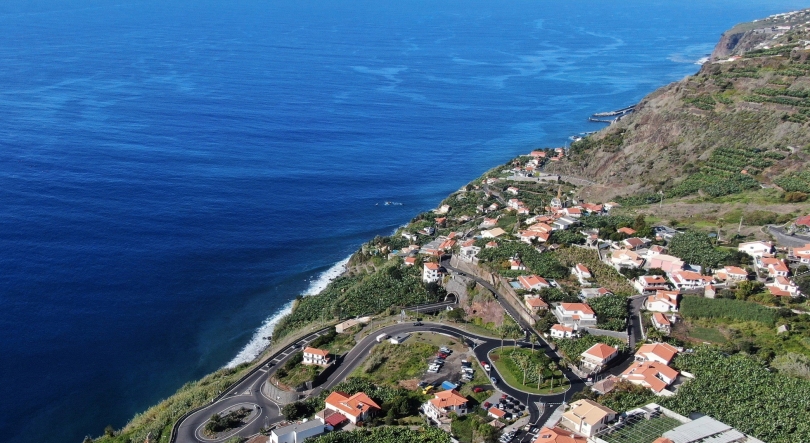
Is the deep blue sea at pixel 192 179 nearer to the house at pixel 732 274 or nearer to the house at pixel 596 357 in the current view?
the house at pixel 596 357

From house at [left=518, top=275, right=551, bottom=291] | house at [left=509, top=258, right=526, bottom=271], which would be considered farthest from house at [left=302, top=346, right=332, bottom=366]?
house at [left=509, top=258, right=526, bottom=271]

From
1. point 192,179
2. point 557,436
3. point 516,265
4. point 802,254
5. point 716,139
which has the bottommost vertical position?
point 192,179

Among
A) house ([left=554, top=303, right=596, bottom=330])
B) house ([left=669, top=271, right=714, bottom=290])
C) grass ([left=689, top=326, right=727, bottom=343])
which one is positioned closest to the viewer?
grass ([left=689, top=326, right=727, bottom=343])

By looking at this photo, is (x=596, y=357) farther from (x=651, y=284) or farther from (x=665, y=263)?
(x=665, y=263)

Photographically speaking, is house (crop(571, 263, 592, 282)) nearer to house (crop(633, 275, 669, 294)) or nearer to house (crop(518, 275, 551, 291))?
house (crop(518, 275, 551, 291))

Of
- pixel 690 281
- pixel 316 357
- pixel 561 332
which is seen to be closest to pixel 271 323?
pixel 316 357

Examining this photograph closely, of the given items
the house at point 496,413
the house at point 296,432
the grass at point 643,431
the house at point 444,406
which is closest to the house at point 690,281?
the grass at point 643,431

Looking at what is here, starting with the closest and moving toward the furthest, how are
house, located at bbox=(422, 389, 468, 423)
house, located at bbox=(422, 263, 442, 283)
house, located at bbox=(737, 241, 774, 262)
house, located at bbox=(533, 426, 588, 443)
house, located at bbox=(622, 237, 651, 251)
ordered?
house, located at bbox=(533, 426, 588, 443)
house, located at bbox=(422, 389, 468, 423)
house, located at bbox=(737, 241, 774, 262)
house, located at bbox=(622, 237, 651, 251)
house, located at bbox=(422, 263, 442, 283)
